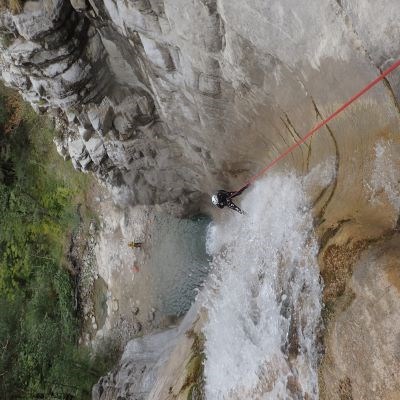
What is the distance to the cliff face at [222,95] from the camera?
3205 millimetres

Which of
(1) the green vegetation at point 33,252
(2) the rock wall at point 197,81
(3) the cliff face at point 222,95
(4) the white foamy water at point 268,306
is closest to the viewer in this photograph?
(3) the cliff face at point 222,95

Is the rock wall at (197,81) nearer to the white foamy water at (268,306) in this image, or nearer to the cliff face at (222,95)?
the cliff face at (222,95)

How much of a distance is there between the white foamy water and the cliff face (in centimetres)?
28

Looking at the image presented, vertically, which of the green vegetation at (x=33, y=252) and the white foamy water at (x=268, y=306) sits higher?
the green vegetation at (x=33, y=252)

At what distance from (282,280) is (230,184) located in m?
3.05

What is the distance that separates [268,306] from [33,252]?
7267 millimetres

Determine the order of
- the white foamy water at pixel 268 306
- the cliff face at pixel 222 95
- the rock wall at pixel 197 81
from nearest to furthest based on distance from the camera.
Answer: the cliff face at pixel 222 95, the rock wall at pixel 197 81, the white foamy water at pixel 268 306

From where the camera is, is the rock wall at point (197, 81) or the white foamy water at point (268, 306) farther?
the white foamy water at point (268, 306)

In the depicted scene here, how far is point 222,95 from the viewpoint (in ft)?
17.0

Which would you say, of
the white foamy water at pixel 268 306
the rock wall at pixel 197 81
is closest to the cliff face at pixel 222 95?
the rock wall at pixel 197 81

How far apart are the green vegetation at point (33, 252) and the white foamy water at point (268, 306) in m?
4.38

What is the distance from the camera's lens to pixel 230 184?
278 inches

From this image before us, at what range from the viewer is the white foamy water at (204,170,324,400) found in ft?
11.5

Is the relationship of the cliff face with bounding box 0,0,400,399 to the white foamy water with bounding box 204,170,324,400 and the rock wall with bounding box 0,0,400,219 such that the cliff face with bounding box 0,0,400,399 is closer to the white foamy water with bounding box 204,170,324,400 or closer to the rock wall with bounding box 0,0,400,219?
the rock wall with bounding box 0,0,400,219
